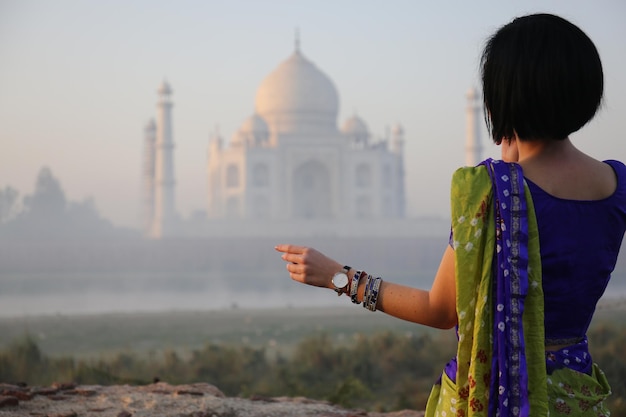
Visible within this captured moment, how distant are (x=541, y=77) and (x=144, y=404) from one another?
1.32 meters

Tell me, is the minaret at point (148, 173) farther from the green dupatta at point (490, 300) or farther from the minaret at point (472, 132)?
the green dupatta at point (490, 300)

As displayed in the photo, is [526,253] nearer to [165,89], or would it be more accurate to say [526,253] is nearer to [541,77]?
[541,77]

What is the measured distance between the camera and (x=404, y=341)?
168 inches

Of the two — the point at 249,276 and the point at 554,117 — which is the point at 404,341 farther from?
the point at 249,276

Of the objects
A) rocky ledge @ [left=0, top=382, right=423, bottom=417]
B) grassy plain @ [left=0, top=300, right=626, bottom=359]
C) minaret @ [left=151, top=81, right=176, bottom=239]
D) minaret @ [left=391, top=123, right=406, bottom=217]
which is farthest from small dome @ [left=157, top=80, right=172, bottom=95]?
rocky ledge @ [left=0, top=382, right=423, bottom=417]

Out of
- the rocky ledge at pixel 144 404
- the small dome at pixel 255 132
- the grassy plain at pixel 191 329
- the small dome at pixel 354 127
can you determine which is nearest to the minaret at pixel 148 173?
the small dome at pixel 255 132

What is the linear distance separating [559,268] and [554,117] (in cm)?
13

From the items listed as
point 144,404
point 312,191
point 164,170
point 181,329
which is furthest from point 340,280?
point 312,191

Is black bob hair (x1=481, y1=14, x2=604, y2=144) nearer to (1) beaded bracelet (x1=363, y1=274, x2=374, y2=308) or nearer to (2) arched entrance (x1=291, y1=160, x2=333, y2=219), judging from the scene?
(1) beaded bracelet (x1=363, y1=274, x2=374, y2=308)

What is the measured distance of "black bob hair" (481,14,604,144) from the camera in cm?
71

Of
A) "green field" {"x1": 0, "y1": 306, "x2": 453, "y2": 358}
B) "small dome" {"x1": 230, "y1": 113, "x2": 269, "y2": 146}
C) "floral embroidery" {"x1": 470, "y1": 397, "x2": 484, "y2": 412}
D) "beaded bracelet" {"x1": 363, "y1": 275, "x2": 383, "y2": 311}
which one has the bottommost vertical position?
"green field" {"x1": 0, "y1": 306, "x2": 453, "y2": 358}

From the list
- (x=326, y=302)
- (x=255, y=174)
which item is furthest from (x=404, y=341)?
(x=255, y=174)

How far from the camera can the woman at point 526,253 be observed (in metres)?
0.68

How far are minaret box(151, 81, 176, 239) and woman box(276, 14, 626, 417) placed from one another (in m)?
17.9
